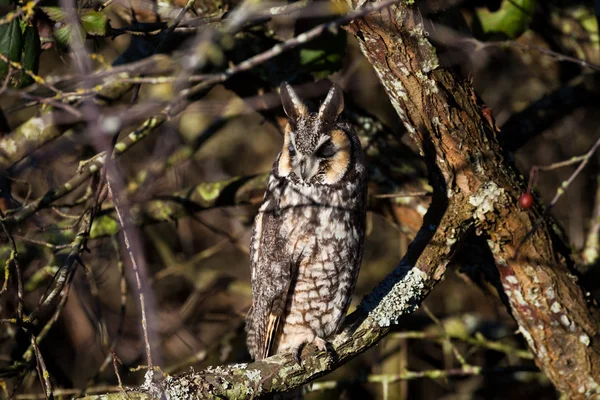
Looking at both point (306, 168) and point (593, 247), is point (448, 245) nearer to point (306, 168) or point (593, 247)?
point (306, 168)

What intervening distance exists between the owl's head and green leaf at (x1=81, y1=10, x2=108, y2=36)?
715mm

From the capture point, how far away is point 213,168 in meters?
5.69

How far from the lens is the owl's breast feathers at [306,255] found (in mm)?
2764

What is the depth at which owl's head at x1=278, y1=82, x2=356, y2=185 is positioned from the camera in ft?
8.53

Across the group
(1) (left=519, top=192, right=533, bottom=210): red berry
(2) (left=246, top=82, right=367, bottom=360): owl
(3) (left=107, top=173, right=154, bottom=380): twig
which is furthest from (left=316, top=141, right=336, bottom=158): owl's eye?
(3) (left=107, top=173, right=154, bottom=380): twig

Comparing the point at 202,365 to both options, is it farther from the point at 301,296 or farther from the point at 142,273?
the point at 142,273

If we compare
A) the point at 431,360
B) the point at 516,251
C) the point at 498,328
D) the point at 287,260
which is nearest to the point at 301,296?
the point at 287,260

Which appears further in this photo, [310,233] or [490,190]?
[310,233]

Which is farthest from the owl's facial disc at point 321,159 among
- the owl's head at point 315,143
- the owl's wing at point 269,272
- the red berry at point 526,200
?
Result: the red berry at point 526,200

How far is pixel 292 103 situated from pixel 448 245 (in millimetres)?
817

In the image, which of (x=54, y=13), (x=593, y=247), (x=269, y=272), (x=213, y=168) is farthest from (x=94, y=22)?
(x=213, y=168)

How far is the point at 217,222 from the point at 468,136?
370cm

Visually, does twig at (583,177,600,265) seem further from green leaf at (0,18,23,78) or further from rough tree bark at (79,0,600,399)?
green leaf at (0,18,23,78)

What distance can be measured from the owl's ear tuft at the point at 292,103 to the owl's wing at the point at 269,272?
313 mm
